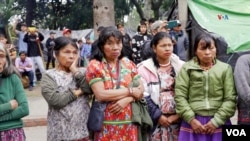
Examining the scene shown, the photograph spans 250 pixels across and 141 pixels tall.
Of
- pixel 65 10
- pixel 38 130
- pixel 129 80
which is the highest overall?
pixel 65 10

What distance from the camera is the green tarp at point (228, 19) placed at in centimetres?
611

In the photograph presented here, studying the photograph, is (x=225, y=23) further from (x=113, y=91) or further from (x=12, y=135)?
(x=12, y=135)

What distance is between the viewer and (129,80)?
3.40m

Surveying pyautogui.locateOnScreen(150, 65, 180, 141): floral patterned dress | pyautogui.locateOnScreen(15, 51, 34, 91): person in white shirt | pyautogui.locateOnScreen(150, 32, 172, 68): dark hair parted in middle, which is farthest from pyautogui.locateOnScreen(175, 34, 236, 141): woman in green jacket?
pyautogui.locateOnScreen(15, 51, 34, 91): person in white shirt

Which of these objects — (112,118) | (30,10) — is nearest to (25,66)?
(112,118)

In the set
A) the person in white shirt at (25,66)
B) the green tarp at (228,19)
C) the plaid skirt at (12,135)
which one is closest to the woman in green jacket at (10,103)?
the plaid skirt at (12,135)

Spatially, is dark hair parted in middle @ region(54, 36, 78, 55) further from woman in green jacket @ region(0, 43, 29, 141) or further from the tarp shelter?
the tarp shelter

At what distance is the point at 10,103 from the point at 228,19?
15.2ft

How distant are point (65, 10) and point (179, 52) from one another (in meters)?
18.6

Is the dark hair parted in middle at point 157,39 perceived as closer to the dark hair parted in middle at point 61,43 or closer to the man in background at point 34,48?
the dark hair parted in middle at point 61,43

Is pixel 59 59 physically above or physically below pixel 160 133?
above

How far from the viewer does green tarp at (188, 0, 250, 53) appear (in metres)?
6.11

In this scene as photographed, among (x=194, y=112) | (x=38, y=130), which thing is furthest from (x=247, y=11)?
(x=38, y=130)

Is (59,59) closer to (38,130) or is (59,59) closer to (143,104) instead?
(143,104)
